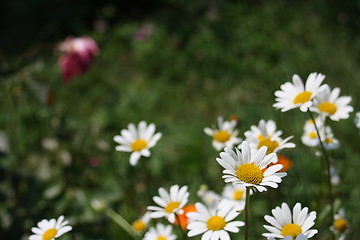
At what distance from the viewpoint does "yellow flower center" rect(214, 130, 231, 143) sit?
1136mm

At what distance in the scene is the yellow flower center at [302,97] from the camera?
0.89m

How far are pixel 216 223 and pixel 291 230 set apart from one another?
5.6 inches

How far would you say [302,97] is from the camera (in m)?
0.90

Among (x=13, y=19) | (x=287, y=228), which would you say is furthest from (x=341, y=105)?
(x=13, y=19)

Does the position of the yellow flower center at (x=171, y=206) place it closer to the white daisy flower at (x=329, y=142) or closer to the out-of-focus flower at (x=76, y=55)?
the white daisy flower at (x=329, y=142)

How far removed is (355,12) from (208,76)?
1.09m

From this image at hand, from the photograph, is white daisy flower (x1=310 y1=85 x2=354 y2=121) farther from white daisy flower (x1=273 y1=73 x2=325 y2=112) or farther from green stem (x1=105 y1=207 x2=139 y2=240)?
green stem (x1=105 y1=207 x2=139 y2=240)

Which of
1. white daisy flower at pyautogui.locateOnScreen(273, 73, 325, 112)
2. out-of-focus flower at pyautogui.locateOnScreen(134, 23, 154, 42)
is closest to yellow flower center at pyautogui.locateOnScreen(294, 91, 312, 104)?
white daisy flower at pyautogui.locateOnScreen(273, 73, 325, 112)

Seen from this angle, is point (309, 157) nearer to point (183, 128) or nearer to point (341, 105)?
point (341, 105)

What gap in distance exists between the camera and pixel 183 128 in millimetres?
2283

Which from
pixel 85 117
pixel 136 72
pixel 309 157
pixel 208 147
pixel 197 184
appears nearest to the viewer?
pixel 309 157

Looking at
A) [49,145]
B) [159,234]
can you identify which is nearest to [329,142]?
[159,234]

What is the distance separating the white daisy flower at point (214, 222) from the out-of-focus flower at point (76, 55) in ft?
3.68

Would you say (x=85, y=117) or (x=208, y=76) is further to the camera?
(x=208, y=76)
